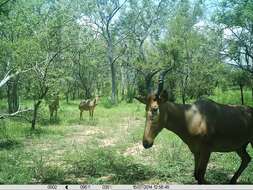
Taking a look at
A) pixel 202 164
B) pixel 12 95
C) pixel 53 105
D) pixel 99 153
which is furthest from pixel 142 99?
pixel 12 95

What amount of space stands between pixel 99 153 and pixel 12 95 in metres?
1.41

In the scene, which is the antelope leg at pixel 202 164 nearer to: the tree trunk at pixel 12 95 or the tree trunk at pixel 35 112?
the tree trunk at pixel 35 112

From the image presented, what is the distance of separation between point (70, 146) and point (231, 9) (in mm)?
2680

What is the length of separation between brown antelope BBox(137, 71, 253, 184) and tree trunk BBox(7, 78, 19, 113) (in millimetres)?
1991

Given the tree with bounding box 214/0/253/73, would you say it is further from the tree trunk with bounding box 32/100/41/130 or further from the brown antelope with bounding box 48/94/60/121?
the tree trunk with bounding box 32/100/41/130

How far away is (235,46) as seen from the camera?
629 cm

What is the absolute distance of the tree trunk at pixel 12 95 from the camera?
6.65 m

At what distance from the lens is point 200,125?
5707 millimetres

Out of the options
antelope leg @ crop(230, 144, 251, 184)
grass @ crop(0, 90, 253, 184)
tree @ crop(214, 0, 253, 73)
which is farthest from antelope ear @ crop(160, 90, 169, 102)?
antelope leg @ crop(230, 144, 251, 184)

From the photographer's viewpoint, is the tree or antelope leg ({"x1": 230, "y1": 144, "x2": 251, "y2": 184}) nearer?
antelope leg ({"x1": 230, "y1": 144, "x2": 251, "y2": 184})

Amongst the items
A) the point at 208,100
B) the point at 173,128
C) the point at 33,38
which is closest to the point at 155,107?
the point at 173,128

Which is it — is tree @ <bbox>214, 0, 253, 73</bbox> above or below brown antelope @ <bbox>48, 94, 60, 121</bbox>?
above

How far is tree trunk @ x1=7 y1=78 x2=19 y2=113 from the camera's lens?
21.8ft

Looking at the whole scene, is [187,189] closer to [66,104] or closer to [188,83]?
[188,83]
